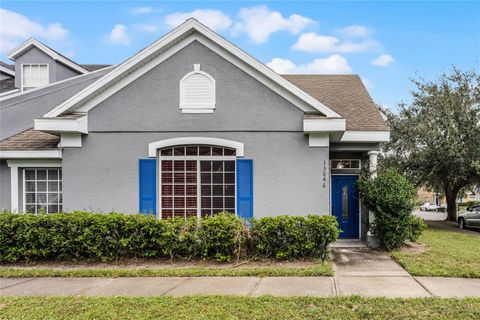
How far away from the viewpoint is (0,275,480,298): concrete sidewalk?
19.6 ft

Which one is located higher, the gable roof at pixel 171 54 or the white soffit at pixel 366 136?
the gable roof at pixel 171 54

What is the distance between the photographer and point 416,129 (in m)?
17.7

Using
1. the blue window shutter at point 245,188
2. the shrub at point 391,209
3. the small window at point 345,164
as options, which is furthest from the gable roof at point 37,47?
the shrub at point 391,209

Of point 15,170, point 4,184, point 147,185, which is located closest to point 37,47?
point 15,170

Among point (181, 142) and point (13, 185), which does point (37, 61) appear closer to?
point (13, 185)

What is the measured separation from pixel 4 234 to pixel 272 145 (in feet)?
23.5

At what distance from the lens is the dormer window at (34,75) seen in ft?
48.8

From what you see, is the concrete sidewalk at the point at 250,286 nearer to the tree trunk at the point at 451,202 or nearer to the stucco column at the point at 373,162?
the stucco column at the point at 373,162

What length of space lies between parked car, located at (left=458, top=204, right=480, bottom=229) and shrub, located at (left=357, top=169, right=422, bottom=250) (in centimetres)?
1008

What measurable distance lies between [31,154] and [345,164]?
397 inches

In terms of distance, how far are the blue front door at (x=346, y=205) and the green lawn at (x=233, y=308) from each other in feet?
19.9

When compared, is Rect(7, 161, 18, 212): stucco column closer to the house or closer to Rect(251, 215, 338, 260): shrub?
the house

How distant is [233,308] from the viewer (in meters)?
5.19

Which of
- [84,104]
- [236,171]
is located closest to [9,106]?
[84,104]
